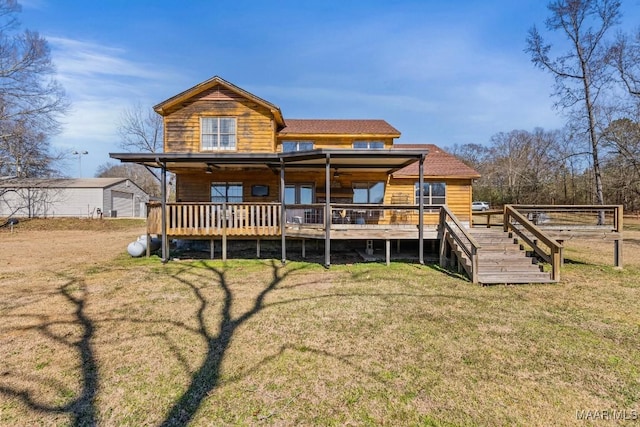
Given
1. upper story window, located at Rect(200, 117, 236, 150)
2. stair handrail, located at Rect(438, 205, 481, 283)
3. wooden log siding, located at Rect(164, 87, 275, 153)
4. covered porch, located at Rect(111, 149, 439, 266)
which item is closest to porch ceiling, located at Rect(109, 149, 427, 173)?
covered porch, located at Rect(111, 149, 439, 266)

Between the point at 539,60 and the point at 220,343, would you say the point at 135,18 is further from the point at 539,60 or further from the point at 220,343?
the point at 539,60

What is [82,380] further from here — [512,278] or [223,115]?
[223,115]

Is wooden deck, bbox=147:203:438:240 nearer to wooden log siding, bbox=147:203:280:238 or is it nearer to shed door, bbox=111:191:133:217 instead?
wooden log siding, bbox=147:203:280:238

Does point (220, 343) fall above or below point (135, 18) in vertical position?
below

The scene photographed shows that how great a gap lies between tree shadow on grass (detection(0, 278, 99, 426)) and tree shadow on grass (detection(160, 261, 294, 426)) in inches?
30.2

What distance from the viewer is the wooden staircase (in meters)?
7.91

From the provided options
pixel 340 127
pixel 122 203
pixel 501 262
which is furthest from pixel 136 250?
pixel 122 203

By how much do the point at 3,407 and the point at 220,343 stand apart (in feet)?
7.39

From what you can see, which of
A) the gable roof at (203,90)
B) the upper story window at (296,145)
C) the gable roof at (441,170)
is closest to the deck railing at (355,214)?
the gable roof at (441,170)

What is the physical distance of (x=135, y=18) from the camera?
48.3 ft

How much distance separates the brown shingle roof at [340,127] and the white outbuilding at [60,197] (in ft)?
68.2

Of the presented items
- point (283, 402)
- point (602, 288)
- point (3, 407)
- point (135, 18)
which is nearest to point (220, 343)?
point (283, 402)

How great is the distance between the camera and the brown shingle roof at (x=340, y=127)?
52.0 ft

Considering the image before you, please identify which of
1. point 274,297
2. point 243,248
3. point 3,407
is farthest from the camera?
point 243,248
